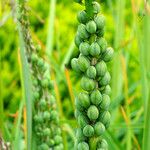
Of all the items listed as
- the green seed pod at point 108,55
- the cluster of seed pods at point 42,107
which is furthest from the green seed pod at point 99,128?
the cluster of seed pods at point 42,107

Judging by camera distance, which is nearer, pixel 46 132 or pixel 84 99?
pixel 84 99

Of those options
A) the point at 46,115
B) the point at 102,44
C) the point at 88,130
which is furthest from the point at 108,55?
the point at 46,115

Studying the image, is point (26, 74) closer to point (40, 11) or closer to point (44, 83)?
point (44, 83)

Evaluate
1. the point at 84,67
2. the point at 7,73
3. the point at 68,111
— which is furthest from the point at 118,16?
the point at 84,67

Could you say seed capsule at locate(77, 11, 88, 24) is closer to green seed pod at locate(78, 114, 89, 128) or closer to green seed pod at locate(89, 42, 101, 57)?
green seed pod at locate(89, 42, 101, 57)

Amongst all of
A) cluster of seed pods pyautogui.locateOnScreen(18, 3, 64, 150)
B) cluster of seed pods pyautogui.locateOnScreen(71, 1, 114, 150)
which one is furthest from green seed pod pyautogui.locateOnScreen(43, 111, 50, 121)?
cluster of seed pods pyautogui.locateOnScreen(71, 1, 114, 150)

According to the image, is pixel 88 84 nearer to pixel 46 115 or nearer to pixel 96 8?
pixel 96 8

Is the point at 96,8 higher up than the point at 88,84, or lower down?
higher up
